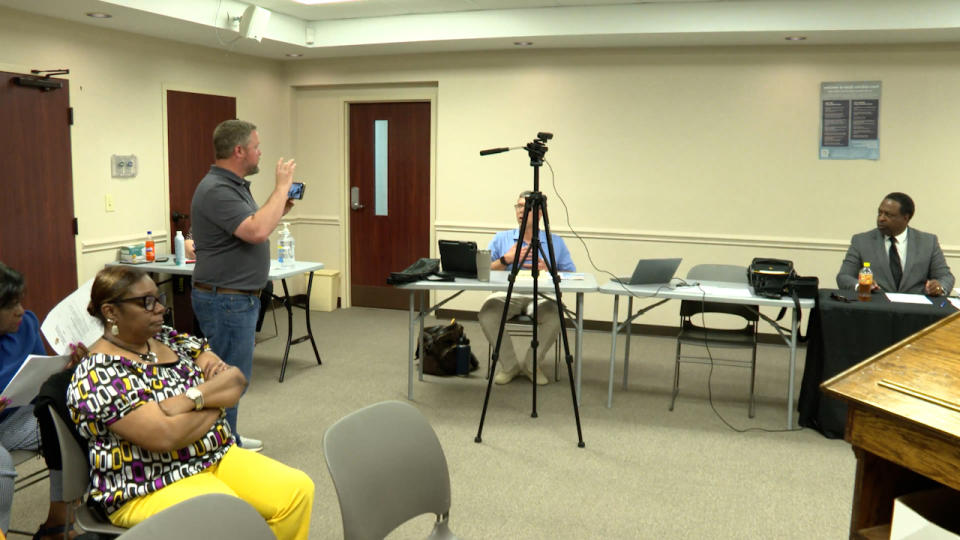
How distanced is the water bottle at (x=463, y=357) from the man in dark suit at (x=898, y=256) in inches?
90.0

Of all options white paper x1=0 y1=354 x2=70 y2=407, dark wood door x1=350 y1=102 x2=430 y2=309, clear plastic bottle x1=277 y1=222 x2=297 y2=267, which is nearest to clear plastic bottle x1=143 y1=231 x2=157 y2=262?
clear plastic bottle x1=277 y1=222 x2=297 y2=267

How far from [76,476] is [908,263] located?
4363mm

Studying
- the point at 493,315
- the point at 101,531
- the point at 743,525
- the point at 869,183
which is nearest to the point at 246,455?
the point at 101,531

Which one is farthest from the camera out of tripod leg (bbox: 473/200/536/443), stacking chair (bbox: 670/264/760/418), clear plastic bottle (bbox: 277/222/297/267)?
clear plastic bottle (bbox: 277/222/297/267)

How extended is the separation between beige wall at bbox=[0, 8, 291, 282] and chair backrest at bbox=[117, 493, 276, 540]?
420 cm

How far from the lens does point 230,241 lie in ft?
10.5

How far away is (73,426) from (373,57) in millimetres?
5195

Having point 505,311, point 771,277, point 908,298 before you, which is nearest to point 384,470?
point 505,311

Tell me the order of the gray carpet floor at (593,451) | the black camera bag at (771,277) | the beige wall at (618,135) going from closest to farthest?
the gray carpet floor at (593,451), the black camera bag at (771,277), the beige wall at (618,135)

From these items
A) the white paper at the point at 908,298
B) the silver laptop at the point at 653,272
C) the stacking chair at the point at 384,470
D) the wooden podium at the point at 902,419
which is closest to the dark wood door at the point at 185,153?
the silver laptop at the point at 653,272

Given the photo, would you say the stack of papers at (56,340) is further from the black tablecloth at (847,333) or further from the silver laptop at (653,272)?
the black tablecloth at (847,333)

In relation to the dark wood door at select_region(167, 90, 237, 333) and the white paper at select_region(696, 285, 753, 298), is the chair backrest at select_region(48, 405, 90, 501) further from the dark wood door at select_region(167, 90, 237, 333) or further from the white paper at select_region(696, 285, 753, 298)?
the dark wood door at select_region(167, 90, 237, 333)

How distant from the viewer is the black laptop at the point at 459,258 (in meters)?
4.37

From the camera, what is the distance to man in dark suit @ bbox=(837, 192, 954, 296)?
4461 mm
